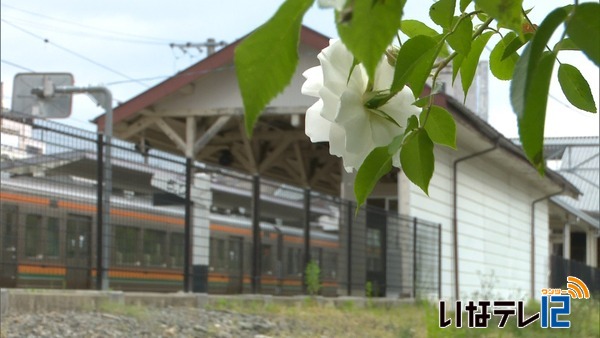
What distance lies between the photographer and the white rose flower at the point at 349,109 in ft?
2.91

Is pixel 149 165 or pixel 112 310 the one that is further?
pixel 149 165

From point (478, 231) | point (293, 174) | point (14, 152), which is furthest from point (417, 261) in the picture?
point (14, 152)

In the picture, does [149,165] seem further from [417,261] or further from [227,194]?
[417,261]

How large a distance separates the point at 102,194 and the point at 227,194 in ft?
17.5

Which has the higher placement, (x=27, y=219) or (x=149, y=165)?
(x=149, y=165)

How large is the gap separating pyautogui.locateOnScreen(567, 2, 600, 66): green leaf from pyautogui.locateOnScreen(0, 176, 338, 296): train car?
10.4 metres

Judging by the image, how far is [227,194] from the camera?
17250mm

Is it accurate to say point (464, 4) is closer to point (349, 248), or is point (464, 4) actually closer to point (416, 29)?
point (416, 29)

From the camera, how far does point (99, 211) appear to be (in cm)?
1194

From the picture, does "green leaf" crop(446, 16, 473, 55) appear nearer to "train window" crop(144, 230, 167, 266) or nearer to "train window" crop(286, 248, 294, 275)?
"train window" crop(144, 230, 167, 266)

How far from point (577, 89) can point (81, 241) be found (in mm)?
11890

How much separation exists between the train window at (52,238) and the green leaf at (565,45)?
11.3m

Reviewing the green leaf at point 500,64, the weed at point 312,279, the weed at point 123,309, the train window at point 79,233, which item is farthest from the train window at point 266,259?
the green leaf at point 500,64

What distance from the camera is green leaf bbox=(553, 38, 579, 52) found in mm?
741
